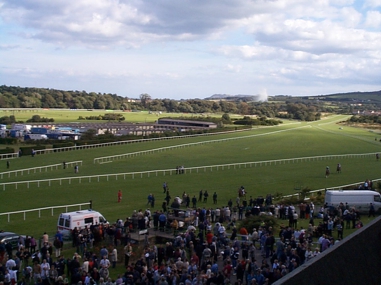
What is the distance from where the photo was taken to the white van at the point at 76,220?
13583mm

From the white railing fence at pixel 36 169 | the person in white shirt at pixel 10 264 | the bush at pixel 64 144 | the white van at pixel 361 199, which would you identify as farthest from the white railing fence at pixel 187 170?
the bush at pixel 64 144

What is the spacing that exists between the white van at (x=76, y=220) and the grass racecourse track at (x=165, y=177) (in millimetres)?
1843

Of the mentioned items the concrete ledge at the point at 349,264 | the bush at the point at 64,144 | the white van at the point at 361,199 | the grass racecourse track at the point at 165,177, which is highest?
the concrete ledge at the point at 349,264

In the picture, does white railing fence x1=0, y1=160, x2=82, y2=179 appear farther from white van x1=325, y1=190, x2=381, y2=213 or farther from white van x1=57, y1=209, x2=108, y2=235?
white van x1=325, y1=190, x2=381, y2=213

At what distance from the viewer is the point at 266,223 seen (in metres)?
13.8

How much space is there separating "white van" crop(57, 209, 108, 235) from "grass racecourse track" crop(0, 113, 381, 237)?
184cm

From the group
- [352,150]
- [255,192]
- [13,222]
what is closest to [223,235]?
[13,222]

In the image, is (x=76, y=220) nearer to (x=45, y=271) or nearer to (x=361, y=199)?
(x=45, y=271)

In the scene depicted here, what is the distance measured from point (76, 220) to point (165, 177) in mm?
14969

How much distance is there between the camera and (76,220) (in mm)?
13672

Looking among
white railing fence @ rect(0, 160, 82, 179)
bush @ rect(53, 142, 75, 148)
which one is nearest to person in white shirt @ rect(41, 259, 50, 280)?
white railing fence @ rect(0, 160, 82, 179)

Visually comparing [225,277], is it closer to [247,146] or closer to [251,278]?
[251,278]

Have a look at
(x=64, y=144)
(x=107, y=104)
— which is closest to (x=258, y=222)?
(x=64, y=144)

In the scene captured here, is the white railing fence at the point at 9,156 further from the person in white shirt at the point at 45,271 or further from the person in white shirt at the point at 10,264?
the person in white shirt at the point at 45,271
